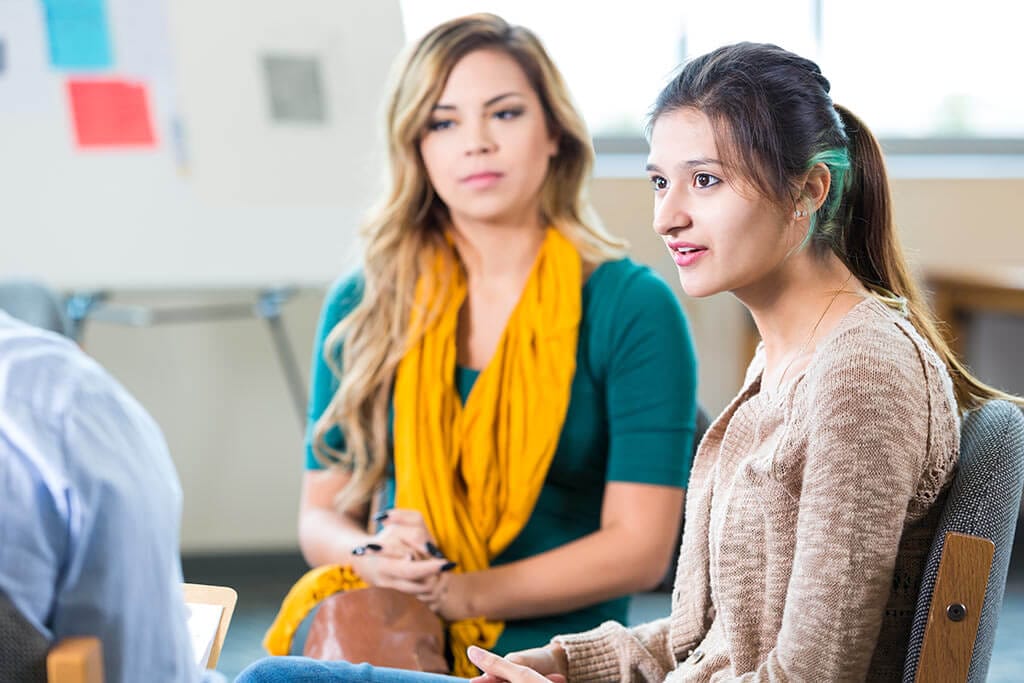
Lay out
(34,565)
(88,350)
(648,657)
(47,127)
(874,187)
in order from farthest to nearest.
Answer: (88,350)
(47,127)
(648,657)
(874,187)
(34,565)

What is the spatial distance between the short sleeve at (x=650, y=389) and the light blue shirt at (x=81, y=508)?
0.85m

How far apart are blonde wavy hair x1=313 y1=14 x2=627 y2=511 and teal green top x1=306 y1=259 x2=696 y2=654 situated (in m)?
0.08

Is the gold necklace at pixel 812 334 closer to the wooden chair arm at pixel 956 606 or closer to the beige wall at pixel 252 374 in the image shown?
the wooden chair arm at pixel 956 606

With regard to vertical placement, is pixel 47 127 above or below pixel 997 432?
above

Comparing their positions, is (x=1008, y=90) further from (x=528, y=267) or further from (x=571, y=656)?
(x=571, y=656)

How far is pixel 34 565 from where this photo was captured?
761 millimetres

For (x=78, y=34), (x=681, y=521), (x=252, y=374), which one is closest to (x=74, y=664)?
(x=681, y=521)

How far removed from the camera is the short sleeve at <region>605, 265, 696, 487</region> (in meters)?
1.58

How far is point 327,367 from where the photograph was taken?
177 cm

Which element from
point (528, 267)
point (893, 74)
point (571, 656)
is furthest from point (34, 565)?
point (893, 74)

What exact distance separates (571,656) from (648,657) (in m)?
0.08

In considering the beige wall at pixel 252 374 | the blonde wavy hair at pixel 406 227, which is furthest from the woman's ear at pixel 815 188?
the beige wall at pixel 252 374

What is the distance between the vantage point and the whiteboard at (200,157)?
3010 millimetres

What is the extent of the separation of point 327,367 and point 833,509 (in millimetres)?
988
